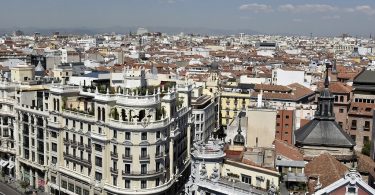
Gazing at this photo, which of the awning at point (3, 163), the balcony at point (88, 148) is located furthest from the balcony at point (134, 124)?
the awning at point (3, 163)

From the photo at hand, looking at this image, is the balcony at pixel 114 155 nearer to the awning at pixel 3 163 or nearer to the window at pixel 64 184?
the window at pixel 64 184

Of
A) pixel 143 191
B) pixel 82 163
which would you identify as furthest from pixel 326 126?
pixel 82 163

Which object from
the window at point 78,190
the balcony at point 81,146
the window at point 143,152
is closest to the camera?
the window at point 143,152

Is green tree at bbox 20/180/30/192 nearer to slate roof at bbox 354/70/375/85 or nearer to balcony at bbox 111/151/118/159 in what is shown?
balcony at bbox 111/151/118/159

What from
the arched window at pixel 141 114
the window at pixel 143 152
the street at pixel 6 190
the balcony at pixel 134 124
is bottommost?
the street at pixel 6 190

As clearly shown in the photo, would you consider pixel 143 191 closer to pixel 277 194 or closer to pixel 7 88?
pixel 277 194

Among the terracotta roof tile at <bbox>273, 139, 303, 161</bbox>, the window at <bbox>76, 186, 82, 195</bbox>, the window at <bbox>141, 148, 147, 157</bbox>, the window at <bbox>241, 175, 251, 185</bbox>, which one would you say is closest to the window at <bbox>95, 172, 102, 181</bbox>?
the window at <bbox>76, 186, 82, 195</bbox>

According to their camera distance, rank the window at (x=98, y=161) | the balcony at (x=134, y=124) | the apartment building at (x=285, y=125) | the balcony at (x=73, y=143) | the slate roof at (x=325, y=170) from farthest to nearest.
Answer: the apartment building at (x=285, y=125)
the balcony at (x=73, y=143)
the window at (x=98, y=161)
the balcony at (x=134, y=124)
the slate roof at (x=325, y=170)
